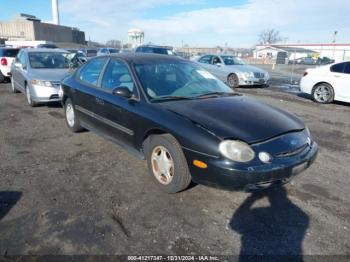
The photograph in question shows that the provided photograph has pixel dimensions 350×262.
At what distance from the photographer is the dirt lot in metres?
2.73

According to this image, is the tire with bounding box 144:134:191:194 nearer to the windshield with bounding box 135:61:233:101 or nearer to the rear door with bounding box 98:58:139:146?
the rear door with bounding box 98:58:139:146

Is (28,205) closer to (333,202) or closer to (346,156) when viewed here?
(333,202)

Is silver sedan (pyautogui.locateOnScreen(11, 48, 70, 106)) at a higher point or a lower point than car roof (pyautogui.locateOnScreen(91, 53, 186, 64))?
lower

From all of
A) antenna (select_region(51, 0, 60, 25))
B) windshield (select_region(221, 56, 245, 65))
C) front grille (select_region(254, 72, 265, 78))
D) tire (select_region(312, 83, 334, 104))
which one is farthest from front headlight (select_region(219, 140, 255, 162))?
antenna (select_region(51, 0, 60, 25))

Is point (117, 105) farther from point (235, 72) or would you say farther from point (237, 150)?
point (235, 72)

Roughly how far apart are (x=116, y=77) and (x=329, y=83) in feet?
26.9

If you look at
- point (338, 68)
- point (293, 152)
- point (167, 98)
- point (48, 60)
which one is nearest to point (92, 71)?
point (167, 98)

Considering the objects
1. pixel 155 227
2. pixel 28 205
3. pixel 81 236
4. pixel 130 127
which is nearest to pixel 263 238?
pixel 155 227

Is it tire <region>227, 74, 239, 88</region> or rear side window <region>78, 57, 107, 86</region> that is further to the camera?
tire <region>227, 74, 239, 88</region>

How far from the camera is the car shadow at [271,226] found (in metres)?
2.69

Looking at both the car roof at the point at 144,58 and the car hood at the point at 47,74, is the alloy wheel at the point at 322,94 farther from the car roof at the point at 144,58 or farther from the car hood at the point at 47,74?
the car hood at the point at 47,74

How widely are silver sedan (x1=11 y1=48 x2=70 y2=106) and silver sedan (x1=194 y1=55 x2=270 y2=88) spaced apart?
20.1 feet

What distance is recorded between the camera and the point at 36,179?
13.0ft

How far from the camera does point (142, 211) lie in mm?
3264
